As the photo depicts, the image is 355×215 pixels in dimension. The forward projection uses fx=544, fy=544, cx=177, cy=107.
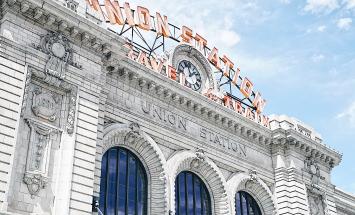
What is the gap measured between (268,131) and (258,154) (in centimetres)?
210

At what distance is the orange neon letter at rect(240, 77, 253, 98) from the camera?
4938 centimetres

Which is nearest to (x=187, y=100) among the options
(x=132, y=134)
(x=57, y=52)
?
(x=132, y=134)

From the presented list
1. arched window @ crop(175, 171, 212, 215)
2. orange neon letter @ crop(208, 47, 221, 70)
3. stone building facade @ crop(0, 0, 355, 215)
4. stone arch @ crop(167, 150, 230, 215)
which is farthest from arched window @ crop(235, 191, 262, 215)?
orange neon letter @ crop(208, 47, 221, 70)

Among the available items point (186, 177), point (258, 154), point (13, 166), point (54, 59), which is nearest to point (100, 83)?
point (54, 59)

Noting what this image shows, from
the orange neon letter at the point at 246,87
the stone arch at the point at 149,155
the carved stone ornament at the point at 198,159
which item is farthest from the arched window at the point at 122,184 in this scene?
the orange neon letter at the point at 246,87

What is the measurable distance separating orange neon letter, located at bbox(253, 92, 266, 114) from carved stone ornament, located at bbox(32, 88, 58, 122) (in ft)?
78.6

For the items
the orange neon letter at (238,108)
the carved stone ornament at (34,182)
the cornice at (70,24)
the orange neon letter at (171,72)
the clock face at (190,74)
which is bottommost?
the carved stone ornament at (34,182)

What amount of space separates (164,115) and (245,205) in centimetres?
1000

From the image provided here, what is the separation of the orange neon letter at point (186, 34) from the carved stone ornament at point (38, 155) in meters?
19.7

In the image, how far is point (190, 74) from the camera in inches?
1705

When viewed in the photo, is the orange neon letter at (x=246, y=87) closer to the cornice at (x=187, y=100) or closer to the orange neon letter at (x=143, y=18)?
the cornice at (x=187, y=100)

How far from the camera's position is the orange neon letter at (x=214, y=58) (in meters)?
47.0

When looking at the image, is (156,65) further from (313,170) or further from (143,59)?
(313,170)

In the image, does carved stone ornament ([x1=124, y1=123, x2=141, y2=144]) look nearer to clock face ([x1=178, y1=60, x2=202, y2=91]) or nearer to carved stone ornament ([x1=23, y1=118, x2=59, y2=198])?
carved stone ornament ([x1=23, y1=118, x2=59, y2=198])
